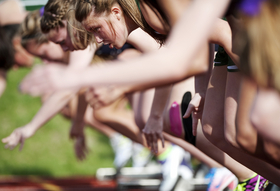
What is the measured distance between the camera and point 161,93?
2.34 metres

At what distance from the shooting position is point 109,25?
181cm

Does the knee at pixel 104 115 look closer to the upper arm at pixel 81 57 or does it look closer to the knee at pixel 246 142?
the upper arm at pixel 81 57

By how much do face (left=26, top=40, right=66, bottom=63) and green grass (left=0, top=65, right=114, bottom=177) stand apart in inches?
79.0

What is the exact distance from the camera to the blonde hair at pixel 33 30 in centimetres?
315

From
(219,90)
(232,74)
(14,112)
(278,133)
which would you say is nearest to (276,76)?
(278,133)

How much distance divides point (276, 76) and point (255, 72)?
0.06 metres

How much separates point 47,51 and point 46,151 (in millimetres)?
2657

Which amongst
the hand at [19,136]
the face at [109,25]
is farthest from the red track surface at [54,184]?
the face at [109,25]

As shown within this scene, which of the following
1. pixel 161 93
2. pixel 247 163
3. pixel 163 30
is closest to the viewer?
pixel 163 30

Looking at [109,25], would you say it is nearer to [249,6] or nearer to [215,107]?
[215,107]

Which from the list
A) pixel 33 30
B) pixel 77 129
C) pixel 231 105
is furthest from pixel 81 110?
pixel 231 105

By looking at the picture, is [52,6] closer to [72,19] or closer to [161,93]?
[72,19]

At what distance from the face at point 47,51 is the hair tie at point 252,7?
244 cm

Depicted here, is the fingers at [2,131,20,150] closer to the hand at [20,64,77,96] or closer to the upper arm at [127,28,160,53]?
the upper arm at [127,28,160,53]
